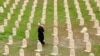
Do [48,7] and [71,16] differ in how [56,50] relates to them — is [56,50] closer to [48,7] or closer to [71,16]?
[71,16]

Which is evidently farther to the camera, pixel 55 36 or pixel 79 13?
pixel 79 13

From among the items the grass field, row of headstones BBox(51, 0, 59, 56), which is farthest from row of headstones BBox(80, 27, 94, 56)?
row of headstones BBox(51, 0, 59, 56)

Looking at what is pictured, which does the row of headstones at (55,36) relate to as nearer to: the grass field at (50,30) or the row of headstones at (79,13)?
the grass field at (50,30)

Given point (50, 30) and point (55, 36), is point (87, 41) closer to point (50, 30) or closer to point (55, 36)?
point (55, 36)

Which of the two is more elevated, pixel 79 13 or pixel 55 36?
pixel 79 13

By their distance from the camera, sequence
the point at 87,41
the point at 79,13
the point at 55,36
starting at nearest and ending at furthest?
the point at 87,41 < the point at 55,36 < the point at 79,13

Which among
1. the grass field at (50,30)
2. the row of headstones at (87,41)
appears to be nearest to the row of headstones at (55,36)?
the grass field at (50,30)

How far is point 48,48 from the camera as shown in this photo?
819 inches

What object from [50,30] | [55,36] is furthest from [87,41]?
[50,30]

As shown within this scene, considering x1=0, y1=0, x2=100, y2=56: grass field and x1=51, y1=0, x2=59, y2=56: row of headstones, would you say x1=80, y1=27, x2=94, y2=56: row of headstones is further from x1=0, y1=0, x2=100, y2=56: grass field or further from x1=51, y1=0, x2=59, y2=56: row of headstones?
x1=51, y1=0, x2=59, y2=56: row of headstones

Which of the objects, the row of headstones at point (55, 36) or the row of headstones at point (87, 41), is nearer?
the row of headstones at point (55, 36)

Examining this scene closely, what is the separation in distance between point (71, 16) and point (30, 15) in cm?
318

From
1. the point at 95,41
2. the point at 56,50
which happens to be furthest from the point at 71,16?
the point at 56,50

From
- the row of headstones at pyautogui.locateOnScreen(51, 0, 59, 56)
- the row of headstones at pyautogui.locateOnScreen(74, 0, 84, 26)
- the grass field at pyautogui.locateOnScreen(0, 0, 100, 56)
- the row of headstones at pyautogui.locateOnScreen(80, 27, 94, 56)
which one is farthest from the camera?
the row of headstones at pyautogui.locateOnScreen(74, 0, 84, 26)
